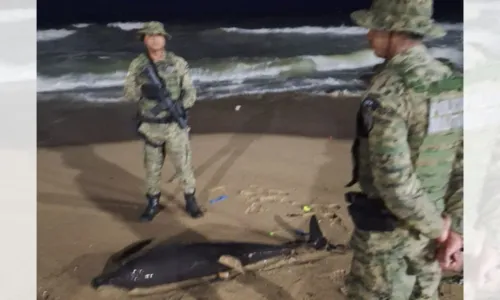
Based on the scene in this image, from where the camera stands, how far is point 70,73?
1.28 meters

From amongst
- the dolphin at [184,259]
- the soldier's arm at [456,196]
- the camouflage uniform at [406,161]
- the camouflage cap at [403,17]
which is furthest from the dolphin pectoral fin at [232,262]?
the camouflage cap at [403,17]

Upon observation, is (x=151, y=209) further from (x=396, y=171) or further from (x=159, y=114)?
(x=396, y=171)

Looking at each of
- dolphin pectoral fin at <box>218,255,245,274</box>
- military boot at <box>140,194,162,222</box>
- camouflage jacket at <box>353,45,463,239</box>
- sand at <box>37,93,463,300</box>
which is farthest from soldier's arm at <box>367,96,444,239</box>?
military boot at <box>140,194,162,222</box>

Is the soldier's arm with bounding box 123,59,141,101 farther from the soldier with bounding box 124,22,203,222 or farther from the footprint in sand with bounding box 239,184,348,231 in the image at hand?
the footprint in sand with bounding box 239,184,348,231

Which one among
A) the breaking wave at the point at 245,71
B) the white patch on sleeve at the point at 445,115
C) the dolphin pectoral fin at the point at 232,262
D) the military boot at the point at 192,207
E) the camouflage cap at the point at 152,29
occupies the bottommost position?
the dolphin pectoral fin at the point at 232,262

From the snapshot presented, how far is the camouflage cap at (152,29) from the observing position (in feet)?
4.15

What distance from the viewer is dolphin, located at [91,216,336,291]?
1.25m

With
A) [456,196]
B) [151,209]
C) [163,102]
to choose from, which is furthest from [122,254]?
[456,196]

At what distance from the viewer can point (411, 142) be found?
111cm

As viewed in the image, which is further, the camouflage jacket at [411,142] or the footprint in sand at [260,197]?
the footprint in sand at [260,197]

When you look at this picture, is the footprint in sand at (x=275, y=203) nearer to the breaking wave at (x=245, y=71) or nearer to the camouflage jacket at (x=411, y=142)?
the camouflage jacket at (x=411, y=142)

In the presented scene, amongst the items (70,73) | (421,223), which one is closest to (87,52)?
(70,73)

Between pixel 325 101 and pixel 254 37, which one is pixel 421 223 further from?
pixel 254 37

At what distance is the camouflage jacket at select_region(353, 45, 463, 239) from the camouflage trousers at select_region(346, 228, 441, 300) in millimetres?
38
